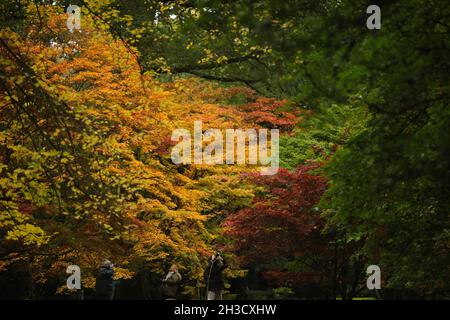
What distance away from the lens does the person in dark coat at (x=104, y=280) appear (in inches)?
439

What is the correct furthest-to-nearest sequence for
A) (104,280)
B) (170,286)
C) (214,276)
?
1. (214,276)
2. (170,286)
3. (104,280)

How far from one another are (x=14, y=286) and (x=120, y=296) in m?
3.43

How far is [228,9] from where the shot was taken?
5.57 meters

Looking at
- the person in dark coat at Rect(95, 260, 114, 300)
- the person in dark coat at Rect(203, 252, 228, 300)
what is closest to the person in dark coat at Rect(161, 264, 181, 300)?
the person in dark coat at Rect(203, 252, 228, 300)

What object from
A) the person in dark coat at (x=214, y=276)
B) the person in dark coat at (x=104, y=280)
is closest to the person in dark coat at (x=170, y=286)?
the person in dark coat at (x=214, y=276)

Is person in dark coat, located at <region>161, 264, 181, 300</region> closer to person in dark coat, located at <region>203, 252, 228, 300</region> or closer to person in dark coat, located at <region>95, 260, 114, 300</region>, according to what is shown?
person in dark coat, located at <region>203, 252, 228, 300</region>

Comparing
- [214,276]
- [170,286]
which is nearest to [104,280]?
[170,286]

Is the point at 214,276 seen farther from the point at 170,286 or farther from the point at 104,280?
the point at 104,280

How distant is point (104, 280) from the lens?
36.8ft

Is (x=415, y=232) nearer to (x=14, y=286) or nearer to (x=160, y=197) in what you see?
(x=160, y=197)

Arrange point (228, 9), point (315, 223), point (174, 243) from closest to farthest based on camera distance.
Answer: point (228, 9)
point (315, 223)
point (174, 243)

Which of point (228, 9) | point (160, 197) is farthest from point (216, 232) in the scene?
point (228, 9)

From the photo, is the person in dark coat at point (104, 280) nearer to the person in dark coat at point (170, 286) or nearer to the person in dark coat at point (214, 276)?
the person in dark coat at point (170, 286)

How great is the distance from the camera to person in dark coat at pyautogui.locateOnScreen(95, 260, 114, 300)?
11148 mm
